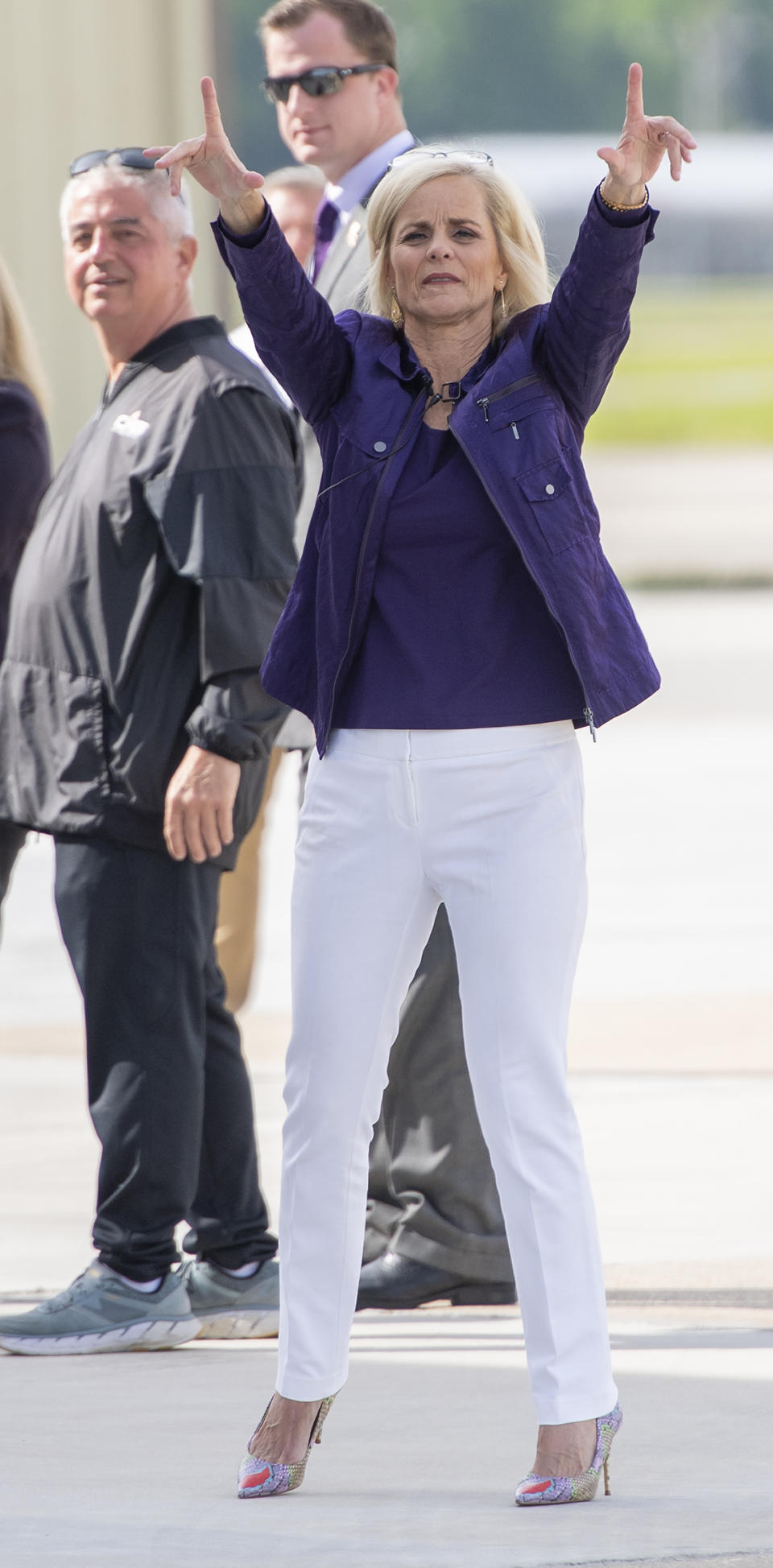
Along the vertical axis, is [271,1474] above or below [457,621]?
below

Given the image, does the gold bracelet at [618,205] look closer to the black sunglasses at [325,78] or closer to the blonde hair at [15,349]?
the black sunglasses at [325,78]

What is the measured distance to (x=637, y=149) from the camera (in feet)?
9.72

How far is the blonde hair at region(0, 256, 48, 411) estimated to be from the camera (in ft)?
14.9

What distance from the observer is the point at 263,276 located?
3.09 m

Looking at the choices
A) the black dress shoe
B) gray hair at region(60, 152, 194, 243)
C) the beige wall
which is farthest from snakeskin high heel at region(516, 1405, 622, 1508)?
the beige wall

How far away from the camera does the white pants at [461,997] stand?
3.05m

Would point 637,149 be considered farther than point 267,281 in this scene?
No

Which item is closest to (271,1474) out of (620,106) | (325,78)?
(325,78)

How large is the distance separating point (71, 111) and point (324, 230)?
464cm

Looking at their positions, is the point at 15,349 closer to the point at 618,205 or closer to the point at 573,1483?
the point at 618,205

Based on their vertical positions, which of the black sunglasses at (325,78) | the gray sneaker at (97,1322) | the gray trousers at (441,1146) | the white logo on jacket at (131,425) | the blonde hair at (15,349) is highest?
the black sunglasses at (325,78)

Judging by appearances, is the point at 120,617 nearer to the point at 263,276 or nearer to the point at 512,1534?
the point at 263,276

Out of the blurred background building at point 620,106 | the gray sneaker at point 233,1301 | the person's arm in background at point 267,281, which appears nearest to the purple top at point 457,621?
the person's arm in background at point 267,281

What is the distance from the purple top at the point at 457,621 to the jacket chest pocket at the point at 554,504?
6cm
